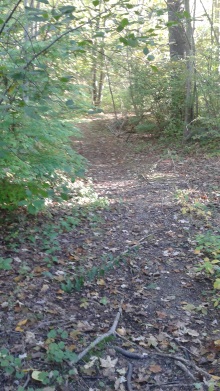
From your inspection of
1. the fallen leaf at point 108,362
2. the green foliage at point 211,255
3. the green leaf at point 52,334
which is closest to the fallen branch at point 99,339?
the fallen leaf at point 108,362

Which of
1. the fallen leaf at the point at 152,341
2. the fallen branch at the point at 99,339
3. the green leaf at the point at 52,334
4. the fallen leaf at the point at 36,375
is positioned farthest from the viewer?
the fallen leaf at the point at 152,341

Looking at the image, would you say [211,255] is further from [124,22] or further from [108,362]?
[124,22]

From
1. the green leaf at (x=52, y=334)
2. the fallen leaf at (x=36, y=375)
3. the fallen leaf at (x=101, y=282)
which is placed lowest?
the fallen leaf at (x=101, y=282)

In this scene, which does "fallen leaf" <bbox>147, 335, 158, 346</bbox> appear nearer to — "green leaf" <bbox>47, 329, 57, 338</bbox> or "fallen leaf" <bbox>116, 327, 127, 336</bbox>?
"fallen leaf" <bbox>116, 327, 127, 336</bbox>

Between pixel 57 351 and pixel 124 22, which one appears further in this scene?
pixel 57 351

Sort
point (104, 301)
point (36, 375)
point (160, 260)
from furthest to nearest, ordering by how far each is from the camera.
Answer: point (160, 260) → point (104, 301) → point (36, 375)

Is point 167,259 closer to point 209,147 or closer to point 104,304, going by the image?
point 104,304

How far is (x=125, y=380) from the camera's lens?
3.14 metres

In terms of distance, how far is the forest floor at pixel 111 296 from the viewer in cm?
316

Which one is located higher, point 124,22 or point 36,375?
point 124,22

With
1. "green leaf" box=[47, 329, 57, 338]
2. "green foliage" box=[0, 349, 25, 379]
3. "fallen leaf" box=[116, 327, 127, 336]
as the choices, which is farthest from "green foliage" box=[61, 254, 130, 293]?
"green foliage" box=[0, 349, 25, 379]

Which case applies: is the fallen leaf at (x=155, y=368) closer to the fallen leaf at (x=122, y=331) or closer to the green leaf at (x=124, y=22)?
the fallen leaf at (x=122, y=331)

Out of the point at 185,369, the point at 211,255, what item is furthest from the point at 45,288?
the point at 211,255

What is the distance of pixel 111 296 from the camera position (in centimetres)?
431
